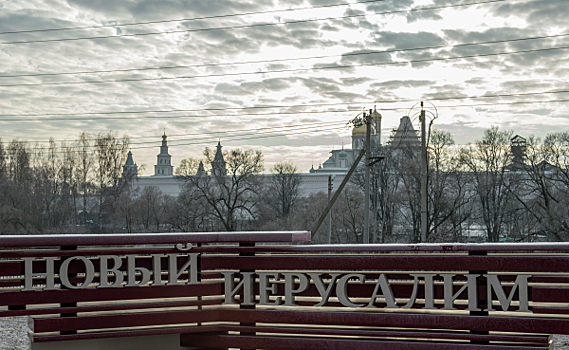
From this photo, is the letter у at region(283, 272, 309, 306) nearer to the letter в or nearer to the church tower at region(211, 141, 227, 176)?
the letter в

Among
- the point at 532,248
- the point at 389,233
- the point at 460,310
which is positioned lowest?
the point at 389,233

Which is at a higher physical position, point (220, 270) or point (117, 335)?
point (220, 270)

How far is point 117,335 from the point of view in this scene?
5.32 m

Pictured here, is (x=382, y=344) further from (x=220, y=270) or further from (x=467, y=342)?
(x=220, y=270)

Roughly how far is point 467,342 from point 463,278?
579 mm

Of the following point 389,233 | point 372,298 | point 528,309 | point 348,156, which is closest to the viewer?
point 528,309

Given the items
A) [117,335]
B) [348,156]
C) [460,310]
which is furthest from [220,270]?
[348,156]

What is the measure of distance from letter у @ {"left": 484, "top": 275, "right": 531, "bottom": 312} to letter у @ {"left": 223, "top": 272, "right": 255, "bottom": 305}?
226 cm

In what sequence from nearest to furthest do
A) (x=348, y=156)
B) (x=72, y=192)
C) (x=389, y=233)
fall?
(x=389, y=233)
(x=72, y=192)
(x=348, y=156)

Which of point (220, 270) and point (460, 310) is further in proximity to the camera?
point (220, 270)

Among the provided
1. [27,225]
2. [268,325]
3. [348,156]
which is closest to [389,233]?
[27,225]

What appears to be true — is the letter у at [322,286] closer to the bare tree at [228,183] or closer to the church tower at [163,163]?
the bare tree at [228,183]

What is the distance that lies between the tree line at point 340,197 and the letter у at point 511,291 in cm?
2756

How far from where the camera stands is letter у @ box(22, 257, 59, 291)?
17.1 ft
